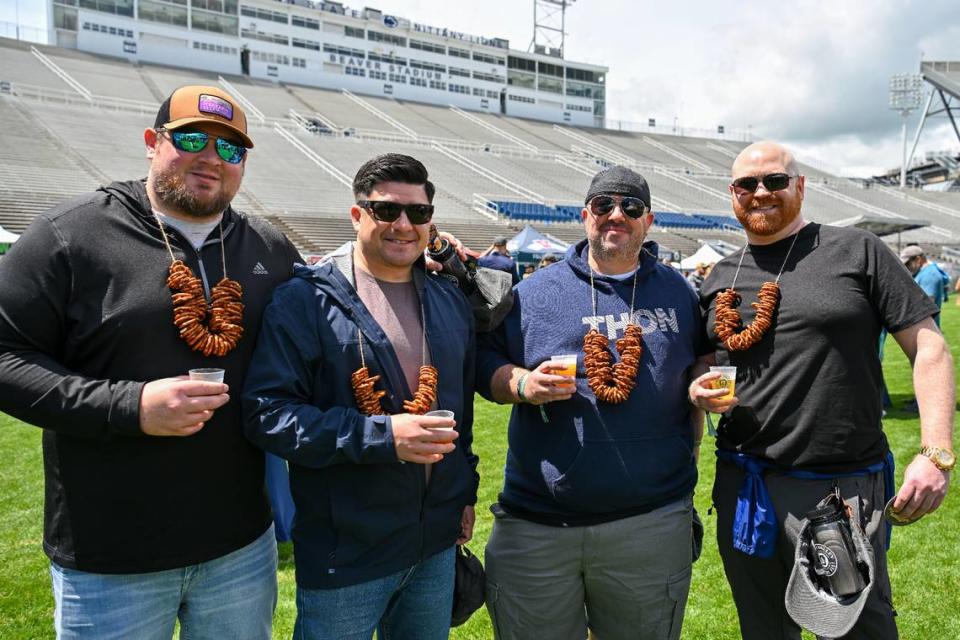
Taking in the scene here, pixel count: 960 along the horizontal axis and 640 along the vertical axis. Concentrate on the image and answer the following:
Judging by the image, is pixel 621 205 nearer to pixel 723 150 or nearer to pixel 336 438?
pixel 336 438

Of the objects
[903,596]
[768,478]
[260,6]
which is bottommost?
[903,596]

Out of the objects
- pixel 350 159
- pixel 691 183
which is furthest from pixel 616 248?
pixel 691 183

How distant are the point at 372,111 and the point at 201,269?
154 ft

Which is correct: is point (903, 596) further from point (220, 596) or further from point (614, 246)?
point (220, 596)

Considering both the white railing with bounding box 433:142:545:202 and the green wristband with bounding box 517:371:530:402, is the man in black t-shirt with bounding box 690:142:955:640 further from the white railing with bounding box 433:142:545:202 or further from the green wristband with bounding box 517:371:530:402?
the white railing with bounding box 433:142:545:202

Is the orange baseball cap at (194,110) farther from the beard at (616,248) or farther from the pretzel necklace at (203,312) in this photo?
the beard at (616,248)

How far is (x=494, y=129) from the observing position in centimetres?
4988

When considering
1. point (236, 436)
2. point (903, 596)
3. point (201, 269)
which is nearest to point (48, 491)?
point (236, 436)

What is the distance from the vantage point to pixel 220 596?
2.11m

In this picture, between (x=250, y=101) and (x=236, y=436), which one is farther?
(x=250, y=101)

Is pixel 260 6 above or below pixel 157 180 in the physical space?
above

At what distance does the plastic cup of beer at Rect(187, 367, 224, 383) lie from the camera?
6.14 feet

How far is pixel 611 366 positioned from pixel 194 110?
1.73 m

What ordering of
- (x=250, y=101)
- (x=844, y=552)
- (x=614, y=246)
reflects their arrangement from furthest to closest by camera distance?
(x=250, y=101)
(x=614, y=246)
(x=844, y=552)
